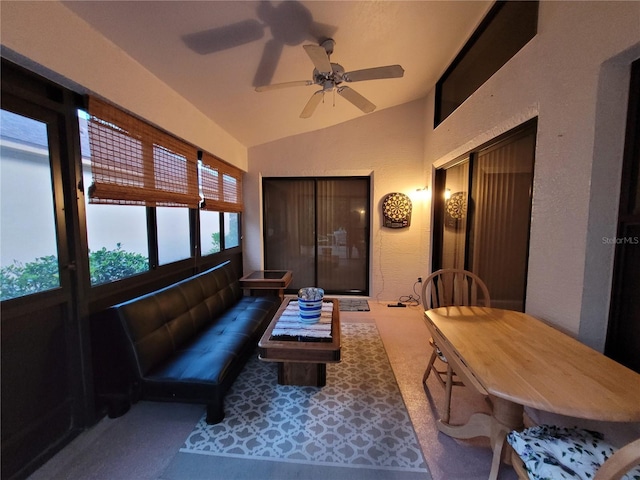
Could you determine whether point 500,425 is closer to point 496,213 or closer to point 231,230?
point 496,213

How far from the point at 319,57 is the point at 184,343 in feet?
7.69

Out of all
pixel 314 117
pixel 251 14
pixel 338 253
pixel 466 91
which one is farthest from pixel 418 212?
pixel 251 14

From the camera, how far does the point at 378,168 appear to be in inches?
167

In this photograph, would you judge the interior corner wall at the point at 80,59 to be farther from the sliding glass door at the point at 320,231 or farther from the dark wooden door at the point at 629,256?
the dark wooden door at the point at 629,256

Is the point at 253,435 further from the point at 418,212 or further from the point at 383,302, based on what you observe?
the point at 418,212

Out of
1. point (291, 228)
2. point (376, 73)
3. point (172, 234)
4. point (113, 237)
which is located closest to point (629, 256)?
point (376, 73)

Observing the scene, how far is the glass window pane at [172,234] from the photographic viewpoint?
246cm

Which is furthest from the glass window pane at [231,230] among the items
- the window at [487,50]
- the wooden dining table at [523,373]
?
the window at [487,50]

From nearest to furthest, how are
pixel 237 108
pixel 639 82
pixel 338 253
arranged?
pixel 639 82 → pixel 237 108 → pixel 338 253

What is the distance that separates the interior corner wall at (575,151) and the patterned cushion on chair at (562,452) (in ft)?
2.06

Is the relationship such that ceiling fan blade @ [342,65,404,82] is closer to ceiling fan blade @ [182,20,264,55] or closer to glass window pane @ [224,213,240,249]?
ceiling fan blade @ [182,20,264,55]

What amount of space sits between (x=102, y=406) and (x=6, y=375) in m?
0.65

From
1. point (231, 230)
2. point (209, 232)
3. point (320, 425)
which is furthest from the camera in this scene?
point (231, 230)

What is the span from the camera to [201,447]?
5.13ft
